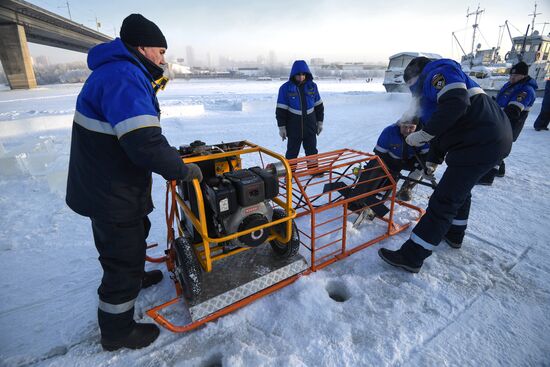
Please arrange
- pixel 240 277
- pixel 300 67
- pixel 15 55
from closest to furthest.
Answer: pixel 240 277
pixel 300 67
pixel 15 55

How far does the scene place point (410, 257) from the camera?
2654mm

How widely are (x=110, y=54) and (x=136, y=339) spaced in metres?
1.93

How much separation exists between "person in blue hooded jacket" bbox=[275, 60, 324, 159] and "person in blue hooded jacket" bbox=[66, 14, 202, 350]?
3371mm

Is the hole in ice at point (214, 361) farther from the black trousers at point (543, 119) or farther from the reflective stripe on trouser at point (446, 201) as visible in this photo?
the black trousers at point (543, 119)

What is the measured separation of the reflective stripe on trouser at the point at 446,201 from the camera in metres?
2.47

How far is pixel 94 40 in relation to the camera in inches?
1645

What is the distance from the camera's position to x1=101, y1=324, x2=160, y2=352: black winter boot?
1928mm

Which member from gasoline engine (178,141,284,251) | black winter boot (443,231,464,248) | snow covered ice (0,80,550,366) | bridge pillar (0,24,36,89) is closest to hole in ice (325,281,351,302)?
snow covered ice (0,80,550,366)

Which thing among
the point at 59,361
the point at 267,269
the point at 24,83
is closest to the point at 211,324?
the point at 267,269

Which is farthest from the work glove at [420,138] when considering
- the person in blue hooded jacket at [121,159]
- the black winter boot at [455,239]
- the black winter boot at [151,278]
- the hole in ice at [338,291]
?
the black winter boot at [151,278]

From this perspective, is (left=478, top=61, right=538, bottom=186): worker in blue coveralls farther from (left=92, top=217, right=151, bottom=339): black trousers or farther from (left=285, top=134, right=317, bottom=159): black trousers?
(left=92, top=217, right=151, bottom=339): black trousers

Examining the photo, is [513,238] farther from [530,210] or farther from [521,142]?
[521,142]

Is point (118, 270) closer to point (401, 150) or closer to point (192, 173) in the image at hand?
point (192, 173)

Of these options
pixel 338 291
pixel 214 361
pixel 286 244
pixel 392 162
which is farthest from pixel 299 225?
pixel 214 361
